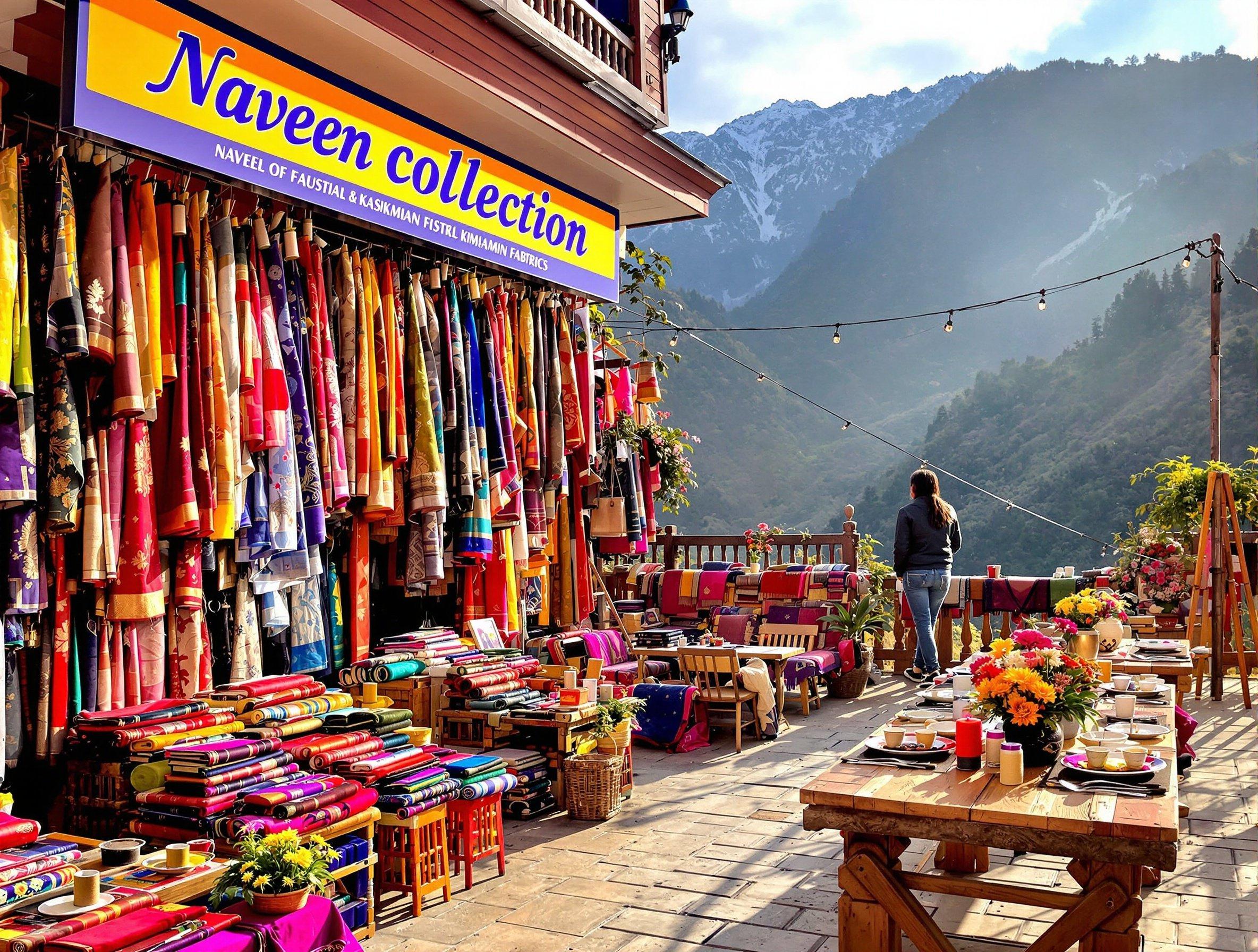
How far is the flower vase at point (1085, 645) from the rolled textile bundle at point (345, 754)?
3475 millimetres

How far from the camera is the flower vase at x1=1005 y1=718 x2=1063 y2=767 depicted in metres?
3.27

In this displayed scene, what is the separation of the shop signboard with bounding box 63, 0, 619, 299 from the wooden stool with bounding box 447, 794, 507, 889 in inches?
106

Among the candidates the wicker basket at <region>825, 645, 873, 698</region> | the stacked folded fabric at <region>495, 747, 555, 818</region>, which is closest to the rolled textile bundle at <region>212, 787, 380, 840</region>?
the stacked folded fabric at <region>495, 747, 555, 818</region>

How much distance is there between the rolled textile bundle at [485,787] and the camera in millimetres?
4125

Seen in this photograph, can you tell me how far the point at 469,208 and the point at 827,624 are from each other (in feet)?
17.3

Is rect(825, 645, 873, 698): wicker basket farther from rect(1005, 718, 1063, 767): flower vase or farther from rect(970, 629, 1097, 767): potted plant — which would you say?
rect(1005, 718, 1063, 767): flower vase

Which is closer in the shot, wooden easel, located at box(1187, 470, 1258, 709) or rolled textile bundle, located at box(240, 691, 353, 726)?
rolled textile bundle, located at box(240, 691, 353, 726)

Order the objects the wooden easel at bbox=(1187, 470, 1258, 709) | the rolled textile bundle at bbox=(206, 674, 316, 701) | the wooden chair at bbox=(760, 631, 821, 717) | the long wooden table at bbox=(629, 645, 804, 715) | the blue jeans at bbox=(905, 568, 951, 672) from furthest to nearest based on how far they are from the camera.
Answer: the wooden chair at bbox=(760, 631, 821, 717) < the blue jeans at bbox=(905, 568, 951, 672) < the wooden easel at bbox=(1187, 470, 1258, 709) < the long wooden table at bbox=(629, 645, 804, 715) < the rolled textile bundle at bbox=(206, 674, 316, 701)

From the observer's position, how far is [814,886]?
13.5 feet

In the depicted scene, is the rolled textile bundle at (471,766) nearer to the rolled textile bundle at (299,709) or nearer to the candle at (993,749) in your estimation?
the rolled textile bundle at (299,709)

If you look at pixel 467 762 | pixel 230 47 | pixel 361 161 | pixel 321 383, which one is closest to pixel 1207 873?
pixel 467 762

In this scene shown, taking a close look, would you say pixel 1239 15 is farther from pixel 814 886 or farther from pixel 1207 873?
pixel 814 886

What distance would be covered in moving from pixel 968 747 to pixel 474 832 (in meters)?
2.03

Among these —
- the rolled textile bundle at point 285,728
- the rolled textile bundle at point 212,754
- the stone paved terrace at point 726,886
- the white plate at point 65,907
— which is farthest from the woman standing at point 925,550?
the white plate at point 65,907
